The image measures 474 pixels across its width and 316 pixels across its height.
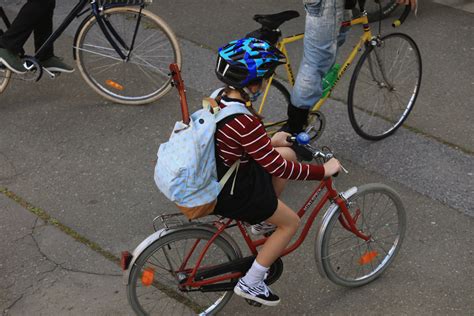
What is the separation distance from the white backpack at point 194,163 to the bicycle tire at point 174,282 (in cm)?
24

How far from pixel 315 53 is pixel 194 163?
1.53 metres

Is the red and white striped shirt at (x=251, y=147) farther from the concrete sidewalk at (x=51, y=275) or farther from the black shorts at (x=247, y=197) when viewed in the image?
the concrete sidewalk at (x=51, y=275)

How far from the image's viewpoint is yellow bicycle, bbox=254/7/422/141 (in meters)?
4.15

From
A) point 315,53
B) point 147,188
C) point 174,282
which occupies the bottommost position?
point 147,188

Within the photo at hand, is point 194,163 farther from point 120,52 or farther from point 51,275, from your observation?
point 120,52

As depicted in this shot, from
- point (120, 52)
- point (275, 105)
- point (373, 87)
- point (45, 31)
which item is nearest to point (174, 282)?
point (275, 105)

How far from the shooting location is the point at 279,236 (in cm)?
295

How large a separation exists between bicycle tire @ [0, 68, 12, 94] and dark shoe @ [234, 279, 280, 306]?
9.92ft

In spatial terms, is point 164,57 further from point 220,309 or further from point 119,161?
point 220,309

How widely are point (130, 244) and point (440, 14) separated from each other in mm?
4646

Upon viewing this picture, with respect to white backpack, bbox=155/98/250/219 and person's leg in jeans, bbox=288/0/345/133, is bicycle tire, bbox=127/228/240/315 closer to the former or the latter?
white backpack, bbox=155/98/250/219

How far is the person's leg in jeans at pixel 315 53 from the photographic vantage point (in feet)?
12.0

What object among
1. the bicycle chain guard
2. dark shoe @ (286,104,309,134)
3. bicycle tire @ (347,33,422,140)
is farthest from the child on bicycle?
bicycle tire @ (347,33,422,140)

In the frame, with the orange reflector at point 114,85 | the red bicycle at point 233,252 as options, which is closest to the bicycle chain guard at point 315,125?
the red bicycle at point 233,252
